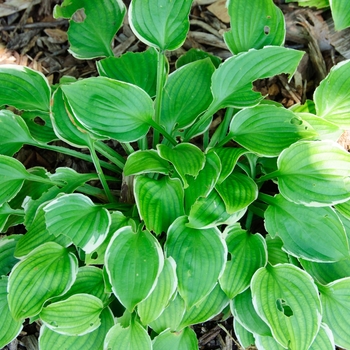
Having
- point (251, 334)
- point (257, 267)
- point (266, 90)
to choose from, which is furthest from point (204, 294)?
point (266, 90)

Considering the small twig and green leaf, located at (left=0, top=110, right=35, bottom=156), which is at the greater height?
the small twig

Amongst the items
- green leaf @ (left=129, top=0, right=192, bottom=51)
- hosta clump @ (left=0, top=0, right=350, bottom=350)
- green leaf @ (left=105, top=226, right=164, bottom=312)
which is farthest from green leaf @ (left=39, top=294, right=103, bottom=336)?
green leaf @ (left=129, top=0, right=192, bottom=51)

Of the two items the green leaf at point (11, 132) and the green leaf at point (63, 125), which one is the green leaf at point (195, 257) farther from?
the green leaf at point (11, 132)

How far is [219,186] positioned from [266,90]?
2.41 feet

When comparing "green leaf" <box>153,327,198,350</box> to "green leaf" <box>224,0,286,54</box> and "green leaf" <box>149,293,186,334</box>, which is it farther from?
"green leaf" <box>224,0,286,54</box>

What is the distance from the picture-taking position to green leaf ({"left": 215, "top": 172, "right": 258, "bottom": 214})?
1.23 metres

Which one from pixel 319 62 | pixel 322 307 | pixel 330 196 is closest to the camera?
pixel 330 196

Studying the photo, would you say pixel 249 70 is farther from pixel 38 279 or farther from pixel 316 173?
pixel 38 279

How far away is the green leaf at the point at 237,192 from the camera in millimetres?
1230

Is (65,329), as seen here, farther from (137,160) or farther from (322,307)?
(322,307)

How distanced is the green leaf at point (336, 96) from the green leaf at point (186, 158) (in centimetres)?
49

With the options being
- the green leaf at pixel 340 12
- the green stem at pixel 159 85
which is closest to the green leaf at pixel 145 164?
the green stem at pixel 159 85

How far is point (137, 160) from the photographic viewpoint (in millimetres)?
1311

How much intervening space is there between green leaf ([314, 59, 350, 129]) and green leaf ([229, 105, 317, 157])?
22 centimetres
